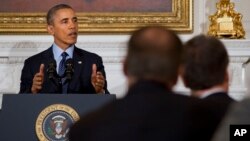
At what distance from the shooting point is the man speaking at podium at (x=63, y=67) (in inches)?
171

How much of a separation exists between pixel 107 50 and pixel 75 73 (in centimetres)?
171

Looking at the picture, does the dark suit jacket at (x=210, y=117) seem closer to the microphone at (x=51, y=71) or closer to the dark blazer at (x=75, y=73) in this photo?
the microphone at (x=51, y=71)

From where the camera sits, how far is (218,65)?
253cm

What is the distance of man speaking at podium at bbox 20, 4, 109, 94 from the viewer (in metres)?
4.35

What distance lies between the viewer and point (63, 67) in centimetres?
479

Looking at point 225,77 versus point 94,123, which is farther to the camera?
point 225,77

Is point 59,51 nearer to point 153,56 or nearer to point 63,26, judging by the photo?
point 63,26

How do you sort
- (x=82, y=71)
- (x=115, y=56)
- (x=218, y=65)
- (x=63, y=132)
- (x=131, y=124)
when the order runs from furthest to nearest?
(x=115, y=56) → (x=82, y=71) → (x=63, y=132) → (x=218, y=65) → (x=131, y=124)

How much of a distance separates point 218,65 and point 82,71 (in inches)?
90.2

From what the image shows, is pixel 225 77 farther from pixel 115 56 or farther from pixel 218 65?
pixel 115 56

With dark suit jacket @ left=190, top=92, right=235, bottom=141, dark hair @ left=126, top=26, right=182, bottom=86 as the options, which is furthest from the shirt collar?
dark hair @ left=126, top=26, right=182, bottom=86

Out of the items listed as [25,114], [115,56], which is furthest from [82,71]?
[115,56]

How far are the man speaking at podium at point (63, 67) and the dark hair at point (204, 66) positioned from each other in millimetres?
1827

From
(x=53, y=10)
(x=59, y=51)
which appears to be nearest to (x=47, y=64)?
(x=59, y=51)
